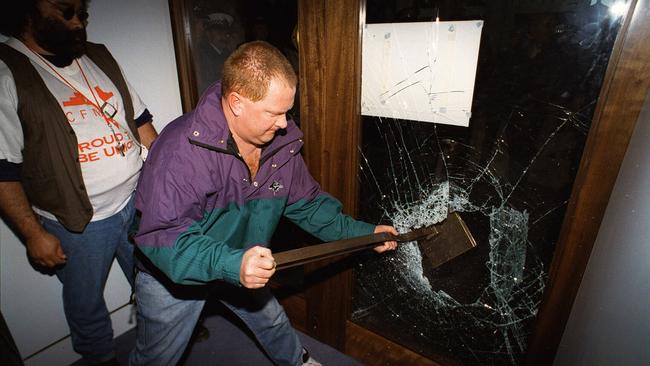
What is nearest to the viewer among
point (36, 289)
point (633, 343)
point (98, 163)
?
point (633, 343)

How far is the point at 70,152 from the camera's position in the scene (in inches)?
72.6

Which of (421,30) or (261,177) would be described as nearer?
(421,30)

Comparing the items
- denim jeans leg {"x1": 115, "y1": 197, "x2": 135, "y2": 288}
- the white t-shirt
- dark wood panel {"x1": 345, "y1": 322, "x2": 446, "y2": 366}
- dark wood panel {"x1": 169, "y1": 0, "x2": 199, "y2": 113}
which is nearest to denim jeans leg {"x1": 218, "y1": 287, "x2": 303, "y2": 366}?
dark wood panel {"x1": 345, "y1": 322, "x2": 446, "y2": 366}

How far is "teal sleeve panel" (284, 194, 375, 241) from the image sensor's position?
6.45 ft

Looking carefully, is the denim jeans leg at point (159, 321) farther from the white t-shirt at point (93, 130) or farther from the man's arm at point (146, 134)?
the man's arm at point (146, 134)

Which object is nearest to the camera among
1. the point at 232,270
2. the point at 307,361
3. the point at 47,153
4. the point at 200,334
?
the point at 232,270

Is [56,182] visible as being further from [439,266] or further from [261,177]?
[439,266]

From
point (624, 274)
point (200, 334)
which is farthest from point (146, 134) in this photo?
point (624, 274)

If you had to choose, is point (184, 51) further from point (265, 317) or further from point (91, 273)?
point (265, 317)

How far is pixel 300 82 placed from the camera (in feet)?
6.60

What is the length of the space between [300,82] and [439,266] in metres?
1.44

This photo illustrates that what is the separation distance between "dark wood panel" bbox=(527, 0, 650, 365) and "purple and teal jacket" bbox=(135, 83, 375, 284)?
0.98 meters

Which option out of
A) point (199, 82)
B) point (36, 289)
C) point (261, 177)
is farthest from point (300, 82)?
point (36, 289)

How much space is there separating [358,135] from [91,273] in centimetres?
195
